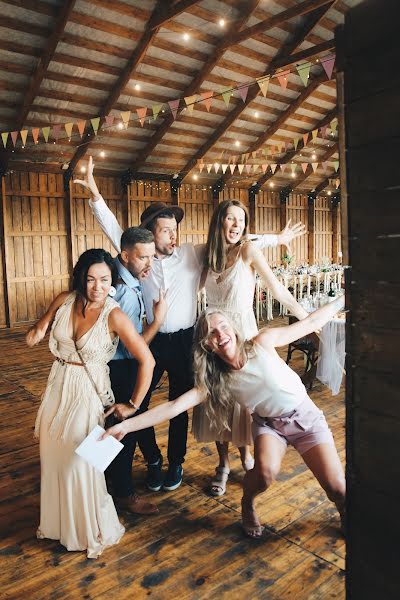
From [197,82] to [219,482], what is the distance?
7.27 metres

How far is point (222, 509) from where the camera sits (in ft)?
8.29

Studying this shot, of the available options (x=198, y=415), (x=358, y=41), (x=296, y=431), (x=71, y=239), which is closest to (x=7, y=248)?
(x=71, y=239)

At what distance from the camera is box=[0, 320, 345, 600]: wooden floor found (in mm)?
1934

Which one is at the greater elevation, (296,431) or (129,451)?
(296,431)

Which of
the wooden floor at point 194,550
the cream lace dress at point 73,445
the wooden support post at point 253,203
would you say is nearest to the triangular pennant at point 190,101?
the wooden support post at point 253,203

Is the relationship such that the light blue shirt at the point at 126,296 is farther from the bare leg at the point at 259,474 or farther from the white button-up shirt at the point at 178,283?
the bare leg at the point at 259,474

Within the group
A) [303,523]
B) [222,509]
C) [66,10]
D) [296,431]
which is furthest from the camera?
[66,10]

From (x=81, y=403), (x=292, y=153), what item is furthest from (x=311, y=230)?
(x=81, y=403)

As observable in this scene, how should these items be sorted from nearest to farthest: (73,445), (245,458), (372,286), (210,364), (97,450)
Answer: (372,286) < (97,450) < (73,445) < (210,364) < (245,458)

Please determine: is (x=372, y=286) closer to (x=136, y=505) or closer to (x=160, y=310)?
(x=160, y=310)

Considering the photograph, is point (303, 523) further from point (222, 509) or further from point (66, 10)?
point (66, 10)

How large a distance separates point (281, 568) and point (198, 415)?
88cm

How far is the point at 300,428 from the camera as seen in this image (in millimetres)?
2213

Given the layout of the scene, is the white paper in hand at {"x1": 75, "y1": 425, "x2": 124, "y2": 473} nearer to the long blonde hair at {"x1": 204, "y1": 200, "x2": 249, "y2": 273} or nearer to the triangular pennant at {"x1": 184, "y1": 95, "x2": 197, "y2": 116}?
the long blonde hair at {"x1": 204, "y1": 200, "x2": 249, "y2": 273}
